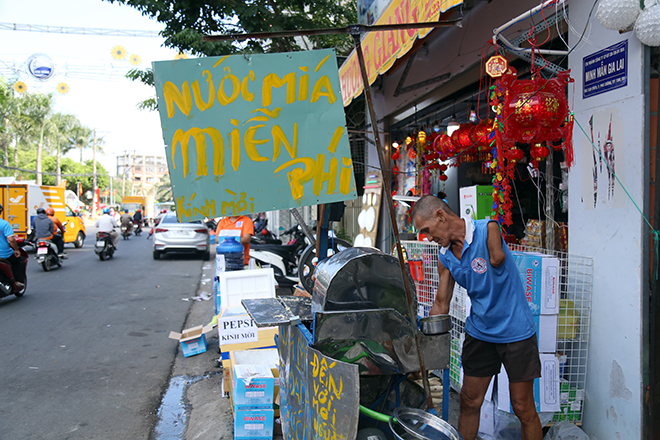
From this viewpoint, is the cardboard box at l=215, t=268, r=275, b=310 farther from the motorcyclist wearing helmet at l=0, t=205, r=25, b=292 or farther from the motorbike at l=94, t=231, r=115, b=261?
the motorbike at l=94, t=231, r=115, b=261

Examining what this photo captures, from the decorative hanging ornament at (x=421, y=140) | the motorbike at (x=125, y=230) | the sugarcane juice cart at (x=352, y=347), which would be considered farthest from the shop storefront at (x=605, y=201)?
the motorbike at (x=125, y=230)

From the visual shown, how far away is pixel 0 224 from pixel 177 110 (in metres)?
7.42

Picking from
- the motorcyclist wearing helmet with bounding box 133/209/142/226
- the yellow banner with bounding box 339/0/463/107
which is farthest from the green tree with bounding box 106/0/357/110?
the motorcyclist wearing helmet with bounding box 133/209/142/226

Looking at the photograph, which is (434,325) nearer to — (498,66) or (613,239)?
(613,239)

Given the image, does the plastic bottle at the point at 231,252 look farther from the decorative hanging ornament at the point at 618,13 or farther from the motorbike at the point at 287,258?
the decorative hanging ornament at the point at 618,13

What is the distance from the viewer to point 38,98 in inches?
1495

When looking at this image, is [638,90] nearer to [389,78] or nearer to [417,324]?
[417,324]

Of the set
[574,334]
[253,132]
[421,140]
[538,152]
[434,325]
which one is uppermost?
[421,140]

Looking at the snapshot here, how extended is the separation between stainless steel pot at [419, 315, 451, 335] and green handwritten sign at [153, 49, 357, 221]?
783 mm

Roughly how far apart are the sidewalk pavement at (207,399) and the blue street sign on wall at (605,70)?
106 inches

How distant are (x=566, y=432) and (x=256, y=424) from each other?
7.04 feet

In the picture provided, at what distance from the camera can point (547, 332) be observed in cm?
318

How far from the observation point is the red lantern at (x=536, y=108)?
3.11 m

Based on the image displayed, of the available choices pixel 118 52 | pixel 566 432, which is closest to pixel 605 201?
pixel 566 432
